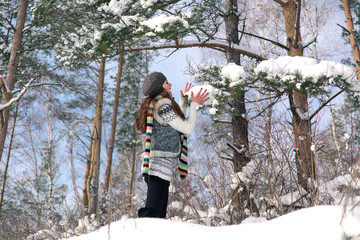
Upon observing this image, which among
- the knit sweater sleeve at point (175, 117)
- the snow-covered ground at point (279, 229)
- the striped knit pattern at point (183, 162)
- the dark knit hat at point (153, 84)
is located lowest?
Result: the snow-covered ground at point (279, 229)

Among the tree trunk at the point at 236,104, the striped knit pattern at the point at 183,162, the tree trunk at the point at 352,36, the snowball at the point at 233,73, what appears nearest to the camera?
the striped knit pattern at the point at 183,162

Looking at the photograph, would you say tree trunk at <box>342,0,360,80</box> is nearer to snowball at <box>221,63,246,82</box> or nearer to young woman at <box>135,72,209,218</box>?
snowball at <box>221,63,246,82</box>

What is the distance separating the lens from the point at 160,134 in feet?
10.6

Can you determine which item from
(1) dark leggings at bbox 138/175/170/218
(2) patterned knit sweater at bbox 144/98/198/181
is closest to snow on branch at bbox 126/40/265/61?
(2) patterned knit sweater at bbox 144/98/198/181

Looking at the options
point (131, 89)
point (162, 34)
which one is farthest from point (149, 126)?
point (131, 89)

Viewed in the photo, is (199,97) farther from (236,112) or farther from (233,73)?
(236,112)

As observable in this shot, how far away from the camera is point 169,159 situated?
3.24 m

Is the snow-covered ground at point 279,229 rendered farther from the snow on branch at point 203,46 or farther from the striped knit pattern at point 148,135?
the snow on branch at point 203,46

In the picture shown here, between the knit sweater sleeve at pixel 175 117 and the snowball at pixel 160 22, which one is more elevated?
the snowball at pixel 160 22

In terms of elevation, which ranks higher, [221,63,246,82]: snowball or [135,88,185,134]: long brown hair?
[221,63,246,82]: snowball

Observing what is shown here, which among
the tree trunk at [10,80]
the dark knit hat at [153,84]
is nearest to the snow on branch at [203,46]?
the dark knit hat at [153,84]

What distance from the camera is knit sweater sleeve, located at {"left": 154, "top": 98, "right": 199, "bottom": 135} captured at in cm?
310

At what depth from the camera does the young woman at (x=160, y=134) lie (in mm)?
3123

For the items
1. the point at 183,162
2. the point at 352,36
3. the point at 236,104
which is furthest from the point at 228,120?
the point at 352,36
